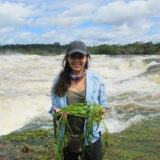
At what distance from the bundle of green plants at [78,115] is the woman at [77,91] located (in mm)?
71

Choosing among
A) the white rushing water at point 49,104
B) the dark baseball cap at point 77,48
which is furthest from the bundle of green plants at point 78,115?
the white rushing water at point 49,104

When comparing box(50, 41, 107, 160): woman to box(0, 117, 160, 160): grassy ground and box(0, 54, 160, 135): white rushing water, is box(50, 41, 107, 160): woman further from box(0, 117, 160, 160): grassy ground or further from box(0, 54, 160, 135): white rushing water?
box(0, 54, 160, 135): white rushing water

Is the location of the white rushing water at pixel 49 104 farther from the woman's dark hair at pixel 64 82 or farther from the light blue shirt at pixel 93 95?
the woman's dark hair at pixel 64 82

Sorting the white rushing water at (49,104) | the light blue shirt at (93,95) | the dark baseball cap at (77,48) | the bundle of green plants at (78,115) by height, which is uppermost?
the dark baseball cap at (77,48)

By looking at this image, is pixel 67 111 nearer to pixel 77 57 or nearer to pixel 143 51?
pixel 77 57

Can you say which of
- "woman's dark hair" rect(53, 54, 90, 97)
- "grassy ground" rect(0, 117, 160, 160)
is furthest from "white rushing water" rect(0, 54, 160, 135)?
"woman's dark hair" rect(53, 54, 90, 97)

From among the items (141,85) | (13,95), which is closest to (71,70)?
(13,95)

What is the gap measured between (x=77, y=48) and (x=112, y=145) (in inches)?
99.1

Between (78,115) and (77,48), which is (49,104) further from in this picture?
(78,115)

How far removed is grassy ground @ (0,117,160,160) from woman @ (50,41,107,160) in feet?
5.03

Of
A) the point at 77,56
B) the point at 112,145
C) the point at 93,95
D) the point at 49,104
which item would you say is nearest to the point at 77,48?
the point at 77,56

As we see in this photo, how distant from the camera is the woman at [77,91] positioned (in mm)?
2111

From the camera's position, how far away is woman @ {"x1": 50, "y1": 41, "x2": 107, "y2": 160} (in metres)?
2.11

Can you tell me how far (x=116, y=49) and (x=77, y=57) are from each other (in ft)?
106
